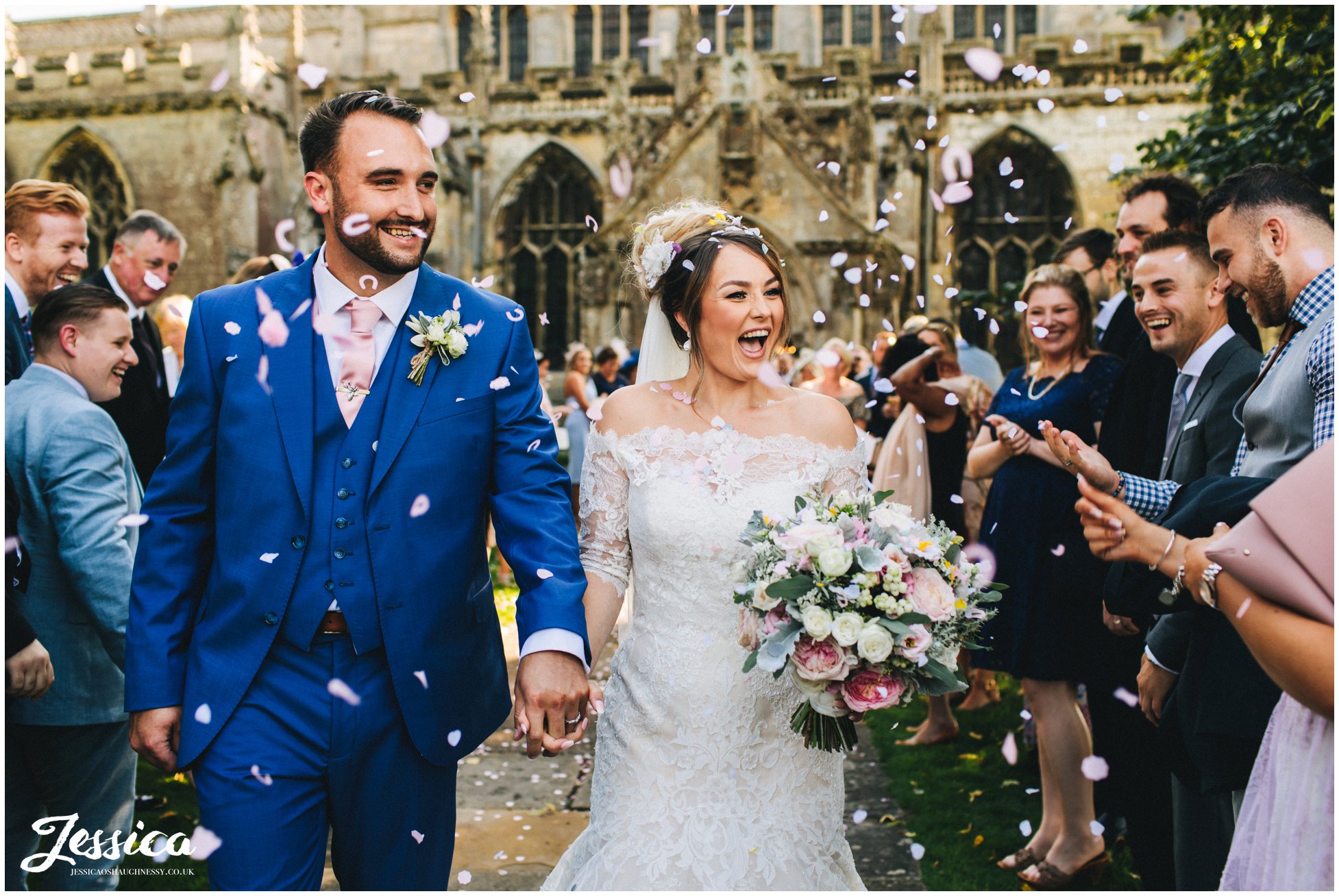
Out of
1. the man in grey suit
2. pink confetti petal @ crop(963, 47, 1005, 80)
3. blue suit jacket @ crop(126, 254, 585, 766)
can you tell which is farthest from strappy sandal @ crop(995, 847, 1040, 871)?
pink confetti petal @ crop(963, 47, 1005, 80)

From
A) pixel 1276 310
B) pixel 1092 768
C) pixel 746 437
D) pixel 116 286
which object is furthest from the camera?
pixel 116 286

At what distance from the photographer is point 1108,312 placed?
5.39 meters

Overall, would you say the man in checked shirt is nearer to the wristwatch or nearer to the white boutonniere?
the wristwatch

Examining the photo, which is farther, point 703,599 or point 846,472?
point 846,472

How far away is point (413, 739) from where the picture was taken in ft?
8.34

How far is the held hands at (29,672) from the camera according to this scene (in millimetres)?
2852

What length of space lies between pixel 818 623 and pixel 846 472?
83cm

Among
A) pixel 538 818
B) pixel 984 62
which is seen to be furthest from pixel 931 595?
pixel 984 62

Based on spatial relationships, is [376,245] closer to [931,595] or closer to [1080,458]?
[931,595]

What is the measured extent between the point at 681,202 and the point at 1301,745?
8.41 feet

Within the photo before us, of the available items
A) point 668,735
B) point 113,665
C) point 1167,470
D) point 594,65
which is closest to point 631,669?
point 668,735

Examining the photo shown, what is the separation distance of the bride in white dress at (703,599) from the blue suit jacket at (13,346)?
8.35 ft

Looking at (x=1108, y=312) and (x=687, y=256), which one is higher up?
(x=687, y=256)

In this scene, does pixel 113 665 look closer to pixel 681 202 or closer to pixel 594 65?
pixel 681 202
